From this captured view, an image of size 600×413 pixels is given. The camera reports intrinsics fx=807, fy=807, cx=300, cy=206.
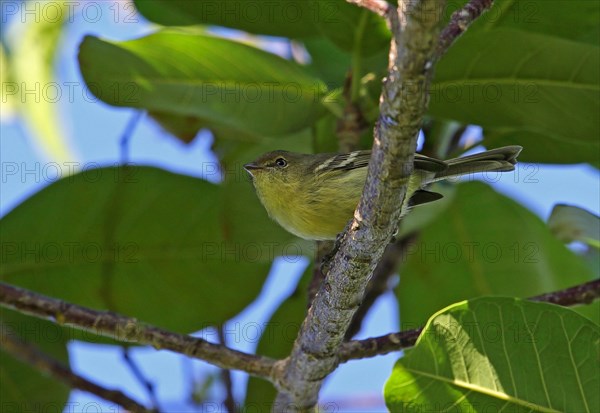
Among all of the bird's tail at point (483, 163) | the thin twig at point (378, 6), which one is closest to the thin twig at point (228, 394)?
the bird's tail at point (483, 163)

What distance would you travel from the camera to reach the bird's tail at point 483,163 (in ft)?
12.8

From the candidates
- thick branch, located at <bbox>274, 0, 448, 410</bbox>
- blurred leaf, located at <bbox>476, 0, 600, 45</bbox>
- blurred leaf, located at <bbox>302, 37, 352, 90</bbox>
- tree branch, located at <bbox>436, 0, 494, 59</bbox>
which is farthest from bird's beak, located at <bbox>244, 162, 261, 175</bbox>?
tree branch, located at <bbox>436, 0, 494, 59</bbox>

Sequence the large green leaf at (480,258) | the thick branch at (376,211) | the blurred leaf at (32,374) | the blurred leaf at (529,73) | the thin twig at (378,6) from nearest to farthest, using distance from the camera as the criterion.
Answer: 1. the thick branch at (376,211)
2. the thin twig at (378,6)
3. the blurred leaf at (529,73)
4. the blurred leaf at (32,374)
5. the large green leaf at (480,258)

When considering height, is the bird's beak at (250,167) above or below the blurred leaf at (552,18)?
below

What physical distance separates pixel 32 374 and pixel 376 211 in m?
2.61

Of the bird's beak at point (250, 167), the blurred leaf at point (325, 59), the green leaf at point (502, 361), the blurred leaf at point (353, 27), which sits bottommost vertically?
the green leaf at point (502, 361)

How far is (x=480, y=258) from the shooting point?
4816 mm

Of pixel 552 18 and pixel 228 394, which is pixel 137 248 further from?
pixel 552 18

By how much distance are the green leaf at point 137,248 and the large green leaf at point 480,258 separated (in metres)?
1.00

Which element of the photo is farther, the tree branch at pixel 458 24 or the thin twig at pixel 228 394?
the thin twig at pixel 228 394

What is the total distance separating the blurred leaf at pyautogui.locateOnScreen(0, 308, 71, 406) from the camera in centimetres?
412

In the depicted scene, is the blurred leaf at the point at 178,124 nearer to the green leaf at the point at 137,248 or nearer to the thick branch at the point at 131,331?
the green leaf at the point at 137,248

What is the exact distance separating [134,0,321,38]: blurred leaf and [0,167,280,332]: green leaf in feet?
2.92

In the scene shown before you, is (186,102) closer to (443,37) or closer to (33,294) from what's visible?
(33,294)
